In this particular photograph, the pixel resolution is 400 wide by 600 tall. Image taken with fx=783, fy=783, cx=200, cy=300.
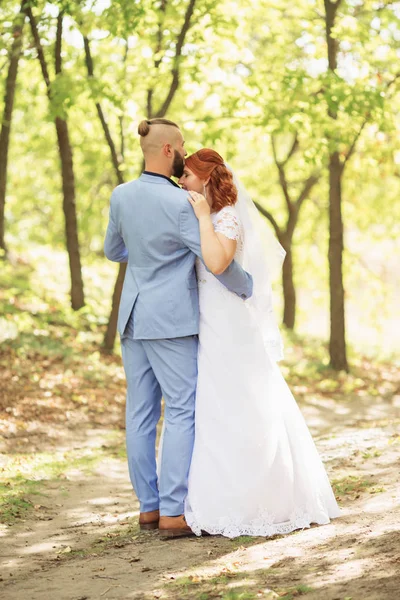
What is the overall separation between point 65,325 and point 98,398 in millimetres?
2775

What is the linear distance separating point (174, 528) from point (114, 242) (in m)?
1.70

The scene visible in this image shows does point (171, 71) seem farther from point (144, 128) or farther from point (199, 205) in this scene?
point (199, 205)

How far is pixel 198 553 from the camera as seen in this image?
3963 millimetres

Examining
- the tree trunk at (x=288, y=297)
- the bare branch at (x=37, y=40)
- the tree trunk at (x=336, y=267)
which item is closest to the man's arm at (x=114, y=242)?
the bare branch at (x=37, y=40)

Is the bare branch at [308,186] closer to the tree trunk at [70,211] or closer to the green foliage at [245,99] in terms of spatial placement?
the green foliage at [245,99]

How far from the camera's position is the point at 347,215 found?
1939cm

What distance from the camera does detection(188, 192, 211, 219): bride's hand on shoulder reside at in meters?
4.31

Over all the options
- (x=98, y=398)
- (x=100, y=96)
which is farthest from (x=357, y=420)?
(x=100, y=96)

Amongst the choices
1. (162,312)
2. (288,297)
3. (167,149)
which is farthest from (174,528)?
(288,297)

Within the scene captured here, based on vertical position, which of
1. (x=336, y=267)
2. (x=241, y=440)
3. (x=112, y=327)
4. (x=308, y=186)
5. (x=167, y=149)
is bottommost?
(x=112, y=327)

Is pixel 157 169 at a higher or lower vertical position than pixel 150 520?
higher

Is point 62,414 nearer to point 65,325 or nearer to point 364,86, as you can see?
point 65,325

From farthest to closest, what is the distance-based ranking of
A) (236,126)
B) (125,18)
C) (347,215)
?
(347,215) < (236,126) < (125,18)

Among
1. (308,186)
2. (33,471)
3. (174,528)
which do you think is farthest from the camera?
(308,186)
